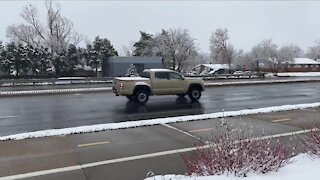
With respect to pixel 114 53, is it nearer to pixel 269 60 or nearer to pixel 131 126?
pixel 269 60

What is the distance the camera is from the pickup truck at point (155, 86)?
17.2m

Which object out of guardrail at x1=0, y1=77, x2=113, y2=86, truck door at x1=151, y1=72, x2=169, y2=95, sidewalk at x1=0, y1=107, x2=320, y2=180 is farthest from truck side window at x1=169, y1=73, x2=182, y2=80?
guardrail at x1=0, y1=77, x2=113, y2=86

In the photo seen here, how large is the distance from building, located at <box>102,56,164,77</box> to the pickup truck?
1351 inches

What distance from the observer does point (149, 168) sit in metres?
6.55

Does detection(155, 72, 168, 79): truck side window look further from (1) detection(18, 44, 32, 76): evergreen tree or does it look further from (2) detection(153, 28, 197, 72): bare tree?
(2) detection(153, 28, 197, 72): bare tree

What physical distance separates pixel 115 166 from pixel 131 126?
4.06 meters

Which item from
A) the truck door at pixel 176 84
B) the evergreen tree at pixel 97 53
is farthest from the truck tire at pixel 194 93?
the evergreen tree at pixel 97 53

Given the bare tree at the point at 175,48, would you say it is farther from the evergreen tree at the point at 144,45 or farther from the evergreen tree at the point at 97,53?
the evergreen tree at the point at 97,53

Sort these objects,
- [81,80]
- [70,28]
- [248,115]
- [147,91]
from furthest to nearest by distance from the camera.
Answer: [70,28], [81,80], [147,91], [248,115]

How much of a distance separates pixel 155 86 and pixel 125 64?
36.4m

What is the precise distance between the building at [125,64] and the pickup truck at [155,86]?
3430cm

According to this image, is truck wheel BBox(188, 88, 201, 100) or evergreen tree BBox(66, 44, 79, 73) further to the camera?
evergreen tree BBox(66, 44, 79, 73)

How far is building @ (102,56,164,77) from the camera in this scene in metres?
53.5

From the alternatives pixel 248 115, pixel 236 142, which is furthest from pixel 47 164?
pixel 248 115
